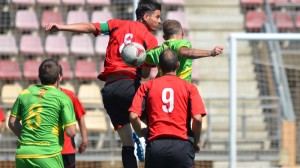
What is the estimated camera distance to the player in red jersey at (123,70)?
8945 millimetres

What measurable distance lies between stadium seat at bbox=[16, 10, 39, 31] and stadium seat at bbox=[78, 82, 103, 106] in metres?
1.57

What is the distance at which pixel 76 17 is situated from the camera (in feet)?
48.9

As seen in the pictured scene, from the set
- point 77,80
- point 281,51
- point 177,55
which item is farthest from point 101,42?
point 177,55

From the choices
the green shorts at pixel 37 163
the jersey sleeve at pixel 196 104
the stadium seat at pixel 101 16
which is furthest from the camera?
the stadium seat at pixel 101 16

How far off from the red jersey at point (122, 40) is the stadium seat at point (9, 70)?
5.35 m

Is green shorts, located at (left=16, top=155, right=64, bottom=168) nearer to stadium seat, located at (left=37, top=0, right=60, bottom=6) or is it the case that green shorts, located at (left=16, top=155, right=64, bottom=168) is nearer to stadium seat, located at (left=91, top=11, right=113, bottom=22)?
stadium seat, located at (left=91, top=11, right=113, bottom=22)

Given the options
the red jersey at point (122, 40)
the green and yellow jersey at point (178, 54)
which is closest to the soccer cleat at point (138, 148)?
the red jersey at point (122, 40)

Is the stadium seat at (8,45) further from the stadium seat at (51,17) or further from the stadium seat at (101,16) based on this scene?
the stadium seat at (101,16)

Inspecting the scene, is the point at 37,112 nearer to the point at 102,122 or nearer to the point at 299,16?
the point at 102,122

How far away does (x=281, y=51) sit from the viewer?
1475cm

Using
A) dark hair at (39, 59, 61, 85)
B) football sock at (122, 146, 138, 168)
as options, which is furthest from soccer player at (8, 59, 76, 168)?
football sock at (122, 146, 138, 168)

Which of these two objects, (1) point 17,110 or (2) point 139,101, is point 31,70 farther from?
(2) point 139,101

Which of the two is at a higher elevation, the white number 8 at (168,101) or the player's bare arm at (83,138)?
the white number 8 at (168,101)

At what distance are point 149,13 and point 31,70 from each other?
5.57m
